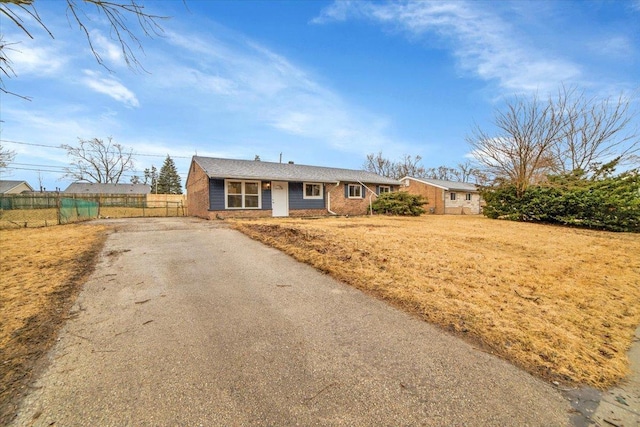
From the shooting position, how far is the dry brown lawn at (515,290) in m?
2.27

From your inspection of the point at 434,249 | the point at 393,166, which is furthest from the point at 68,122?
the point at 393,166

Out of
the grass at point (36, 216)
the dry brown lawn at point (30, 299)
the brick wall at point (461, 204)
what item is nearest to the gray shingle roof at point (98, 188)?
the grass at point (36, 216)

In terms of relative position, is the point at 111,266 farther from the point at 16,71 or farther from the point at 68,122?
the point at 68,122

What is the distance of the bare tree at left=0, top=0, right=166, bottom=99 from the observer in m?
2.00

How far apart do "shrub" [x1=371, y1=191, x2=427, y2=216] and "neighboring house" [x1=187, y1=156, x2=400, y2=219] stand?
0.85 meters

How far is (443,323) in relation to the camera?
8.95 ft

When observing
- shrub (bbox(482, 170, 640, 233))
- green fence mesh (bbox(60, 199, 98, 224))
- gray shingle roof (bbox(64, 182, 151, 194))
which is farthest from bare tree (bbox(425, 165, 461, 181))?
gray shingle roof (bbox(64, 182, 151, 194))

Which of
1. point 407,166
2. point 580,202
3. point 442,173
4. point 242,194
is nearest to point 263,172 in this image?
point 242,194

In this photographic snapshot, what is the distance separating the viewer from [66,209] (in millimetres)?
12445

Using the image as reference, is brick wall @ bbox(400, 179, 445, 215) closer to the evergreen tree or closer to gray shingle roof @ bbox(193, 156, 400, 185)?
gray shingle roof @ bbox(193, 156, 400, 185)

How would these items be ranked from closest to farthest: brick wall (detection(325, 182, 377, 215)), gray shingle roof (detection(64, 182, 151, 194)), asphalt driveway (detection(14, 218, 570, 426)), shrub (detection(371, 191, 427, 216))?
1. asphalt driveway (detection(14, 218, 570, 426))
2. brick wall (detection(325, 182, 377, 215))
3. shrub (detection(371, 191, 427, 216))
4. gray shingle roof (detection(64, 182, 151, 194))

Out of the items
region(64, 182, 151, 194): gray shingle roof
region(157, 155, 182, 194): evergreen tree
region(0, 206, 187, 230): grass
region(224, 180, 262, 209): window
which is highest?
region(157, 155, 182, 194): evergreen tree

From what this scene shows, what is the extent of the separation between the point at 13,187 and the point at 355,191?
55.6m

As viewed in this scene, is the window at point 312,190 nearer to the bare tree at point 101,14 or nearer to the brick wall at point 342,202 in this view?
the brick wall at point 342,202
